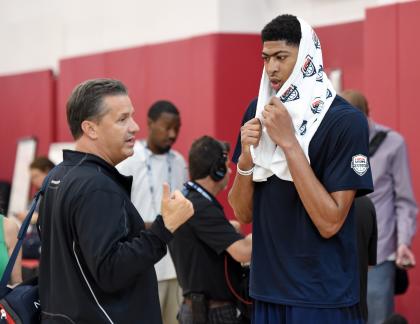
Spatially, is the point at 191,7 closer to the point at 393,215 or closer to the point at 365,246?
the point at 393,215

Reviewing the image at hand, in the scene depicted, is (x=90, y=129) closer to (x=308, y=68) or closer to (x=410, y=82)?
(x=308, y=68)

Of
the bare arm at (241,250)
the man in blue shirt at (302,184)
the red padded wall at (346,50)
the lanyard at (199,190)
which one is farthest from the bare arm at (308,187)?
the red padded wall at (346,50)

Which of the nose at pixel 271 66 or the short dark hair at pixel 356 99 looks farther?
the short dark hair at pixel 356 99

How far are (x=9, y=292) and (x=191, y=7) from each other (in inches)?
219

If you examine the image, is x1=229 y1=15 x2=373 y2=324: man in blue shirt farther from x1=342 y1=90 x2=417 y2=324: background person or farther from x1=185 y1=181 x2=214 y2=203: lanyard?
x1=342 y1=90 x2=417 y2=324: background person

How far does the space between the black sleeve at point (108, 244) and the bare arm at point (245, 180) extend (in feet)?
1.72

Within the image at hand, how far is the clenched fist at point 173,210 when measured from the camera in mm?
2709

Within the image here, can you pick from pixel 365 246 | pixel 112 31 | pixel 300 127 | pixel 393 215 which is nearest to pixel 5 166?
pixel 112 31

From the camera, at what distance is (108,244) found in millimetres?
2584

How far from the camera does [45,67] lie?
35.9 feet

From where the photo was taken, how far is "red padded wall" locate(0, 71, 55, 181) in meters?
10.5

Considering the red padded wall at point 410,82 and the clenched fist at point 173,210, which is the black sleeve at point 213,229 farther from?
the red padded wall at point 410,82

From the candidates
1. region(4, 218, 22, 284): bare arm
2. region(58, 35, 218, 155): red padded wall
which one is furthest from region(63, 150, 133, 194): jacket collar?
region(58, 35, 218, 155): red padded wall

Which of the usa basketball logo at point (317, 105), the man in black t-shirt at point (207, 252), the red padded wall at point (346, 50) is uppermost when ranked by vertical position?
the red padded wall at point (346, 50)
